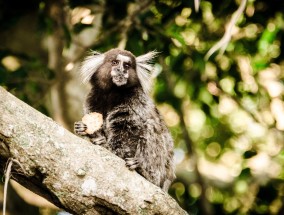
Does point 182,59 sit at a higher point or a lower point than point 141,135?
higher

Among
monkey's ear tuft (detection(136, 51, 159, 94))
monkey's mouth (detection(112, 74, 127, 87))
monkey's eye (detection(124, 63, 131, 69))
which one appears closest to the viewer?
monkey's mouth (detection(112, 74, 127, 87))

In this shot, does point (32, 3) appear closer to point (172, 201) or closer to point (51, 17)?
point (51, 17)

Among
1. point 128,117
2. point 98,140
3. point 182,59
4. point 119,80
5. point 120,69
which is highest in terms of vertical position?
point 182,59

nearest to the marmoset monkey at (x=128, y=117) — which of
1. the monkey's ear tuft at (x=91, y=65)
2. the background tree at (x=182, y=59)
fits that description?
the monkey's ear tuft at (x=91, y=65)

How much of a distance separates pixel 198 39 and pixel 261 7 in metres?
1.02

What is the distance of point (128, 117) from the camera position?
3717 mm

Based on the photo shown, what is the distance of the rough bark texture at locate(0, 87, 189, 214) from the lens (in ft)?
8.02

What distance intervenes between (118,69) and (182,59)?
34.4 inches

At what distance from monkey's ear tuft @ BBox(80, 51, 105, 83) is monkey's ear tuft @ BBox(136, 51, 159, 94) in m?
0.35

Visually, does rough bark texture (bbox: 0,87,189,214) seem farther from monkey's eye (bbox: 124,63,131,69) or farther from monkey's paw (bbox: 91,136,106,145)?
monkey's eye (bbox: 124,63,131,69)

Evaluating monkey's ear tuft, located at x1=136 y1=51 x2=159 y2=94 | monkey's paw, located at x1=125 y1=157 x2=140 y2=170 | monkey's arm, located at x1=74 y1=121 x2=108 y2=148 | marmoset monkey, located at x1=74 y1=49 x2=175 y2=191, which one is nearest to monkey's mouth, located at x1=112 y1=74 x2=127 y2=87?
marmoset monkey, located at x1=74 y1=49 x2=175 y2=191

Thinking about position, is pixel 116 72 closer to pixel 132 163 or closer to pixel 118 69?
pixel 118 69

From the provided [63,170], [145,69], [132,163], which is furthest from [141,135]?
[63,170]

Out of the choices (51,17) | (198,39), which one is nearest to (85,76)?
(51,17)
